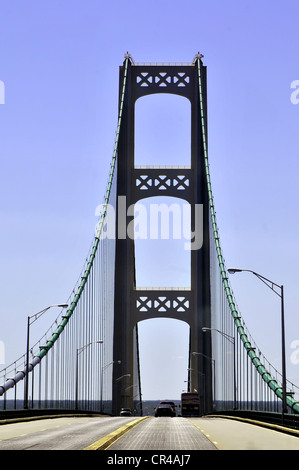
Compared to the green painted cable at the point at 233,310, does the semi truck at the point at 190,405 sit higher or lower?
lower

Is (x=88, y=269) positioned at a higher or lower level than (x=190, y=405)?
higher

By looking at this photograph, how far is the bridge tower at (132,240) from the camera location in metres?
74.9

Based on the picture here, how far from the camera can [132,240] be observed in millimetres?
76812

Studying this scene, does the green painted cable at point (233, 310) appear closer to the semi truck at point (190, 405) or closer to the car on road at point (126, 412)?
the car on road at point (126, 412)

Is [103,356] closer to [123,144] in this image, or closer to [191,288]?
[191,288]

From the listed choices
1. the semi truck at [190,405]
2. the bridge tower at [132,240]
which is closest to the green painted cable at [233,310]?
the bridge tower at [132,240]

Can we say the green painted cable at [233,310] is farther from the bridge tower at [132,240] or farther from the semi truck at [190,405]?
the semi truck at [190,405]

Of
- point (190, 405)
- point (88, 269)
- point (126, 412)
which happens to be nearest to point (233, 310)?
point (88, 269)

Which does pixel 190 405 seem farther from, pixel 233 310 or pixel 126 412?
pixel 233 310

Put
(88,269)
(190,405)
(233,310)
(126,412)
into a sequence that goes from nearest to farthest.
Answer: (233,310) → (88,269) → (126,412) → (190,405)

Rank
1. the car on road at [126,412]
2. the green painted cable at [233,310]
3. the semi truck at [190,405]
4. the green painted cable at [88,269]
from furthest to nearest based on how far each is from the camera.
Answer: the semi truck at [190,405]
the car on road at [126,412]
the green painted cable at [88,269]
the green painted cable at [233,310]

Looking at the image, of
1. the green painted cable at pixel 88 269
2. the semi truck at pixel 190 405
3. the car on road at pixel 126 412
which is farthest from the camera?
the semi truck at pixel 190 405

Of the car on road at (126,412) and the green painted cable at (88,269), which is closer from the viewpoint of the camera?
the green painted cable at (88,269)
